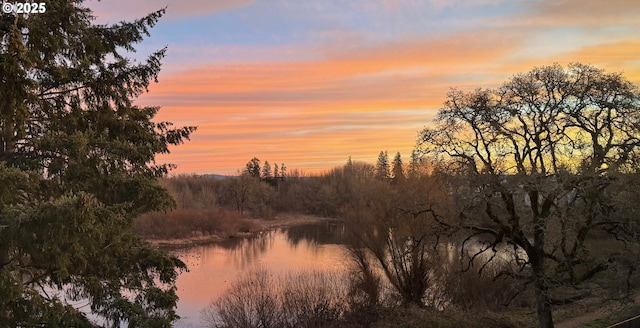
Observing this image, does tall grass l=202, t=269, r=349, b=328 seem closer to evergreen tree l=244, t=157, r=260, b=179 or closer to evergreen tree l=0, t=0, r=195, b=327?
evergreen tree l=0, t=0, r=195, b=327

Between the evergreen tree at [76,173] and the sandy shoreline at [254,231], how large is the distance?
672 inches

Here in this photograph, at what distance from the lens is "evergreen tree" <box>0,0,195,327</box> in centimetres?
588

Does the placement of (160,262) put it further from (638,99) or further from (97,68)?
(638,99)

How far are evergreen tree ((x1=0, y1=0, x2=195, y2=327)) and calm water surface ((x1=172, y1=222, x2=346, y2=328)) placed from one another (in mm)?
10989

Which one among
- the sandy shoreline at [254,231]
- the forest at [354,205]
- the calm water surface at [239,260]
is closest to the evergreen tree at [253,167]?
the sandy shoreline at [254,231]

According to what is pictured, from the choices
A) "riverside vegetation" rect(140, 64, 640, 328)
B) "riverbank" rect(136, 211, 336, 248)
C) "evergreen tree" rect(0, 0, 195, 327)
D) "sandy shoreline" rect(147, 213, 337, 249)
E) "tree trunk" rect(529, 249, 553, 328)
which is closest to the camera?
"evergreen tree" rect(0, 0, 195, 327)

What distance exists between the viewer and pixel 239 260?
3328 centimetres

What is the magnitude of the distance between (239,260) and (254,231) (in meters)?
21.7

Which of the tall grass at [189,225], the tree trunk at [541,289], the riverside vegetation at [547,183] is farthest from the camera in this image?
the tall grass at [189,225]

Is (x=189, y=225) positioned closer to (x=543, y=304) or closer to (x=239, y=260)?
(x=239, y=260)

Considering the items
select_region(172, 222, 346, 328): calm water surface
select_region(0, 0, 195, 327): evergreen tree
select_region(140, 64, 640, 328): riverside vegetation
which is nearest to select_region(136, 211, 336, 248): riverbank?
select_region(172, 222, 346, 328): calm water surface

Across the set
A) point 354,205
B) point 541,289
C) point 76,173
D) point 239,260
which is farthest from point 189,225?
point 76,173

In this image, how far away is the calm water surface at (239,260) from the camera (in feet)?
72.4

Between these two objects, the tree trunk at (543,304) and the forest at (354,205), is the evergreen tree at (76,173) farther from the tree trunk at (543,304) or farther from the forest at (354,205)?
the tree trunk at (543,304)
